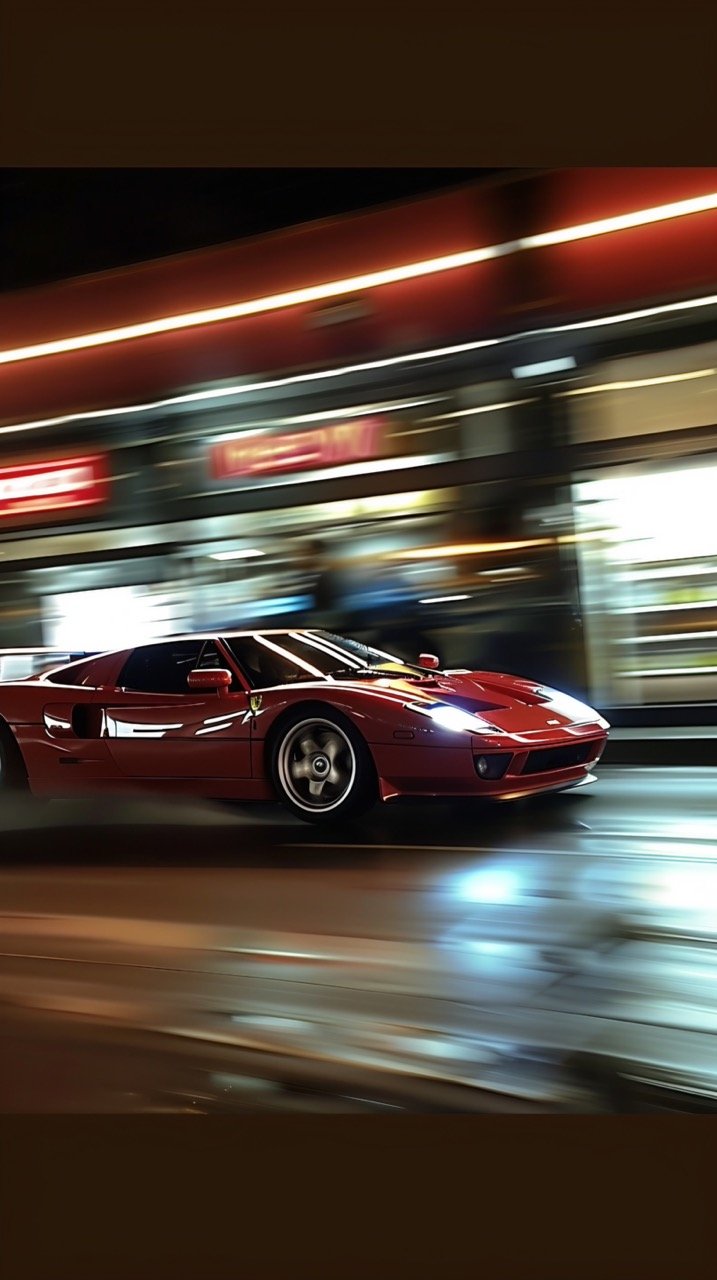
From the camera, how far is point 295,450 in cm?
609

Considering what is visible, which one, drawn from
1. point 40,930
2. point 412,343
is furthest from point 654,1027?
point 412,343

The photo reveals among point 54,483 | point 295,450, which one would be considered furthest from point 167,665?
point 295,450

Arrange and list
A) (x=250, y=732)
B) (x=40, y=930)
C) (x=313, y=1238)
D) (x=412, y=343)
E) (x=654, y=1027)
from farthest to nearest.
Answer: (x=412, y=343)
(x=250, y=732)
(x=40, y=930)
(x=654, y=1027)
(x=313, y=1238)

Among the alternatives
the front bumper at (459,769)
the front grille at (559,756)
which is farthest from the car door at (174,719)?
the front grille at (559,756)

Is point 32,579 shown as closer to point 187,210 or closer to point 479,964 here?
point 187,210

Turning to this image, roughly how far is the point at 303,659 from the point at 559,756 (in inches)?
49.4

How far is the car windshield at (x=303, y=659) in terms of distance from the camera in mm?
4797

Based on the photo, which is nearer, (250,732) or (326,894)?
(326,894)

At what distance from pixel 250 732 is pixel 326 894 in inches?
47.3

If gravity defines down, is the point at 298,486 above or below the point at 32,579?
above

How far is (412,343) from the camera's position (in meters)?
6.75

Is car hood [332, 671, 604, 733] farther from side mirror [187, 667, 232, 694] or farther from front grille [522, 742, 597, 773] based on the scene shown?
side mirror [187, 667, 232, 694]

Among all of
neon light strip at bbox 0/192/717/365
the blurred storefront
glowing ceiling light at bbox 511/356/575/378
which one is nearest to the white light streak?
the blurred storefront

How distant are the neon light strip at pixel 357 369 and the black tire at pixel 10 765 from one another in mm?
1710
